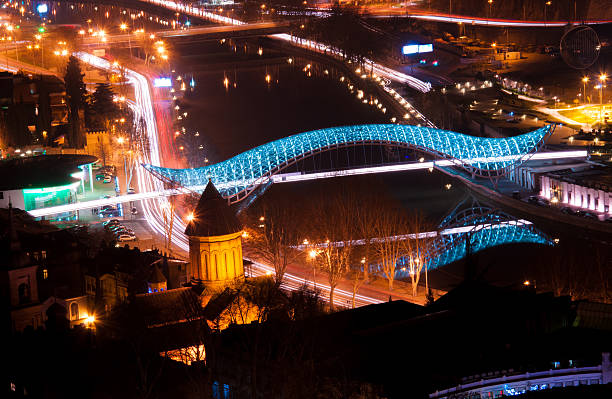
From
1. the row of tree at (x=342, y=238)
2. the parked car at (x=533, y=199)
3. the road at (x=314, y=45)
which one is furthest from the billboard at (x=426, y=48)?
the row of tree at (x=342, y=238)

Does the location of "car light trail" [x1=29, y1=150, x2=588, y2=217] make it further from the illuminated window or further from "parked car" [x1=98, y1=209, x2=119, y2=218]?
the illuminated window

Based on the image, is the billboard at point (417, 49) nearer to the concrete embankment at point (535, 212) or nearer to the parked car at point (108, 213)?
the concrete embankment at point (535, 212)

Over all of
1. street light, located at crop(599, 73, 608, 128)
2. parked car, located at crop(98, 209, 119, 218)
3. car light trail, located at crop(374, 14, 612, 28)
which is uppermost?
car light trail, located at crop(374, 14, 612, 28)

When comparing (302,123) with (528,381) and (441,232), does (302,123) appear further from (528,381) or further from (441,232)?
(528,381)

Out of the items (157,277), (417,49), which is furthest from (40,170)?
(417,49)

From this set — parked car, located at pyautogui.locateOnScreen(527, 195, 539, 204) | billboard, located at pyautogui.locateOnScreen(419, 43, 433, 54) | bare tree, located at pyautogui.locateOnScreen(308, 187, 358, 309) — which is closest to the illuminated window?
bare tree, located at pyautogui.locateOnScreen(308, 187, 358, 309)

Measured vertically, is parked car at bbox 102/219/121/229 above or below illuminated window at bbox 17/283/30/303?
below

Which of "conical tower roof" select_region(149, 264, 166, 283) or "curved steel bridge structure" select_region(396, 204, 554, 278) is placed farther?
"curved steel bridge structure" select_region(396, 204, 554, 278)
